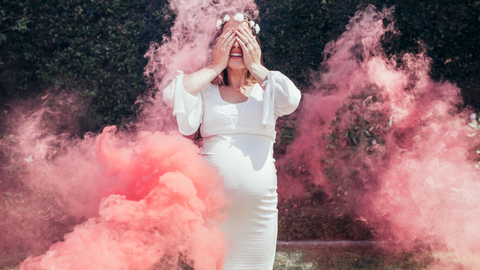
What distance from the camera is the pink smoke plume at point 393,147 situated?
407cm

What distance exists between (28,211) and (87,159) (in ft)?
4.95

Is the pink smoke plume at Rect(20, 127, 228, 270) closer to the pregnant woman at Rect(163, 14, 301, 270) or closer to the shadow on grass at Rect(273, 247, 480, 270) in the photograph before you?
the pregnant woman at Rect(163, 14, 301, 270)

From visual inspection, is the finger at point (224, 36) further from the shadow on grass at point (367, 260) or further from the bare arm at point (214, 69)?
the shadow on grass at point (367, 260)

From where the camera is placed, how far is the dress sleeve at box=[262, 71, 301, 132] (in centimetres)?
248

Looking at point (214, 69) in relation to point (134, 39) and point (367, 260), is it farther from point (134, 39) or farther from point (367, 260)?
point (367, 260)

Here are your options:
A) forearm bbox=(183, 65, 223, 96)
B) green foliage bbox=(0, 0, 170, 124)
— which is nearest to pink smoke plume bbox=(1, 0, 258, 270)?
forearm bbox=(183, 65, 223, 96)

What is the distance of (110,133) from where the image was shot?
2.60 metres

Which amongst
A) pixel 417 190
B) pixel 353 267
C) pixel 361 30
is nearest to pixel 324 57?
pixel 361 30

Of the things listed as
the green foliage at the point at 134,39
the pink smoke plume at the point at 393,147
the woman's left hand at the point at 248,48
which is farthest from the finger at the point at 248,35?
the green foliage at the point at 134,39

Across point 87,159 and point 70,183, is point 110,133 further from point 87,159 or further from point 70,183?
point 70,183

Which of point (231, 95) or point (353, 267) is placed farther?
point (353, 267)

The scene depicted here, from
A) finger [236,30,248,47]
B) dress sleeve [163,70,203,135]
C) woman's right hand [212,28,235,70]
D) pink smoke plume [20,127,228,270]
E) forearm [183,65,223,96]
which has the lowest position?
pink smoke plume [20,127,228,270]

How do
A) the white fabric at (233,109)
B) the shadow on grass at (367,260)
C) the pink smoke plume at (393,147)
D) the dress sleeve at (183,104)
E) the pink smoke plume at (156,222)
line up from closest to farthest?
the pink smoke plume at (156,222) < the dress sleeve at (183,104) < the white fabric at (233,109) < the pink smoke plume at (393,147) < the shadow on grass at (367,260)

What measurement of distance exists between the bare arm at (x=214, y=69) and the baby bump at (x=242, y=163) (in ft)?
1.24
